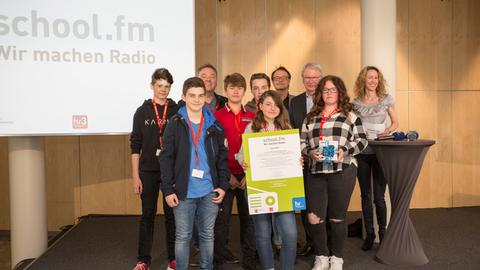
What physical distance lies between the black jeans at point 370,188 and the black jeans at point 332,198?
68 centimetres

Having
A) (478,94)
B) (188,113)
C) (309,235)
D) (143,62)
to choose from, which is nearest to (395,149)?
(309,235)

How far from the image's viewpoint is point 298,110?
3.26 m

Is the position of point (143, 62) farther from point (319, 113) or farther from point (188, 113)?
point (319, 113)

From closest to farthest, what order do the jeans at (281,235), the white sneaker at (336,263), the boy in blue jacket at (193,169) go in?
the boy in blue jacket at (193,169) < the jeans at (281,235) < the white sneaker at (336,263)

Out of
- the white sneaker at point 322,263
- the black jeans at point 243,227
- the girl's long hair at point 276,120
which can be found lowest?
the white sneaker at point 322,263

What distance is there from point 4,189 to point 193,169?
3561 millimetres

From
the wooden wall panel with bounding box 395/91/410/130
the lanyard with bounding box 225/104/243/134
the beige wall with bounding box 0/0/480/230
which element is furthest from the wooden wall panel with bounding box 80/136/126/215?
the wooden wall panel with bounding box 395/91/410/130

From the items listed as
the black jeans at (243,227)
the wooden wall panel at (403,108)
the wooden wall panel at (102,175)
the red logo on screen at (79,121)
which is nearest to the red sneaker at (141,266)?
the black jeans at (243,227)

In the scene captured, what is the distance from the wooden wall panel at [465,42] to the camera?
17.3 ft

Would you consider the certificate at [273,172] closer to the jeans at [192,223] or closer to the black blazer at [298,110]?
the jeans at [192,223]

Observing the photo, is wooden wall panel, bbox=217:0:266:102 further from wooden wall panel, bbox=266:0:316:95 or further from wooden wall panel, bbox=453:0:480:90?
wooden wall panel, bbox=453:0:480:90

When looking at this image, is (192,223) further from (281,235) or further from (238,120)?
(238,120)

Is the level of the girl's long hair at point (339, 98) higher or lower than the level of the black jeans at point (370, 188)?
higher

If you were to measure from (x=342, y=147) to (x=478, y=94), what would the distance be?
3601mm
